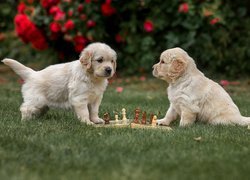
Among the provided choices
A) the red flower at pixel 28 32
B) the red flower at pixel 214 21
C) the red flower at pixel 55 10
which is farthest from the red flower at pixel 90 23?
the red flower at pixel 214 21

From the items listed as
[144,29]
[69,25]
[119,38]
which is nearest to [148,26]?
[144,29]

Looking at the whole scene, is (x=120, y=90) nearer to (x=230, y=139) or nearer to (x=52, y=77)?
(x=52, y=77)

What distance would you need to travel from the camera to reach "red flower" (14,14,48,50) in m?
12.5

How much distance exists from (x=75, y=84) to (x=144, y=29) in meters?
5.90

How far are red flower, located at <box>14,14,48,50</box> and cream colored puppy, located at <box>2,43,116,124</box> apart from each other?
5.61 meters

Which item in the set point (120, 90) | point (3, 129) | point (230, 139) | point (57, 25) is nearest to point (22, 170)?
point (3, 129)

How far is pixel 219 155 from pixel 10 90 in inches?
250

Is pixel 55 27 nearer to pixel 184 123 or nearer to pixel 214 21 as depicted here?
pixel 214 21

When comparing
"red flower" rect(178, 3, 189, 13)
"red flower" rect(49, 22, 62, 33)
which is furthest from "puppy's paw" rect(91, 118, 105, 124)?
"red flower" rect(49, 22, 62, 33)

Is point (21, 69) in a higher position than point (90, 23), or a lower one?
lower

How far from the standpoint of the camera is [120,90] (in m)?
10.5

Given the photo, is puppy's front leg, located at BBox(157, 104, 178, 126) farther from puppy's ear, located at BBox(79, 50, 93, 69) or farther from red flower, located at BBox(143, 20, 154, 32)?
red flower, located at BBox(143, 20, 154, 32)

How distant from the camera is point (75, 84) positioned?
22.2ft

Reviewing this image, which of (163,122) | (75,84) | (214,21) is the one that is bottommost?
(163,122)
